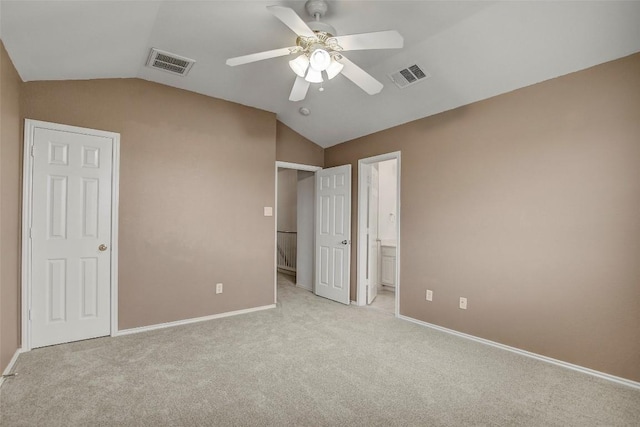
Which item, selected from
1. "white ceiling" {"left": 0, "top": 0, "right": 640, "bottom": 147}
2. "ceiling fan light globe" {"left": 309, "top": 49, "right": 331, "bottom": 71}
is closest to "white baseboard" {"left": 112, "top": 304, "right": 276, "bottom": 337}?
"white ceiling" {"left": 0, "top": 0, "right": 640, "bottom": 147}

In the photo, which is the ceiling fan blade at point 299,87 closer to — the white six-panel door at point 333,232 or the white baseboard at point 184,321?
the white six-panel door at point 333,232

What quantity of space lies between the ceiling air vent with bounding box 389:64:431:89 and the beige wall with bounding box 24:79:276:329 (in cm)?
182

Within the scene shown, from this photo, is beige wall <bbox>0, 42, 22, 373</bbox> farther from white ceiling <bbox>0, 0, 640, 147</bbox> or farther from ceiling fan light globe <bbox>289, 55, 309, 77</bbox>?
ceiling fan light globe <bbox>289, 55, 309, 77</bbox>

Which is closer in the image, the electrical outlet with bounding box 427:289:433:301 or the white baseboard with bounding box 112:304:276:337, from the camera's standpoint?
the white baseboard with bounding box 112:304:276:337

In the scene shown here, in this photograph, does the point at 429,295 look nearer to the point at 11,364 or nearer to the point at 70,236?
the point at 70,236

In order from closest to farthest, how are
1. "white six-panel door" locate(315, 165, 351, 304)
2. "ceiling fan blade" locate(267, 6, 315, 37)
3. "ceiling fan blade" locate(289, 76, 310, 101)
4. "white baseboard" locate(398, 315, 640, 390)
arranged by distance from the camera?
"ceiling fan blade" locate(267, 6, 315, 37), "white baseboard" locate(398, 315, 640, 390), "ceiling fan blade" locate(289, 76, 310, 101), "white six-panel door" locate(315, 165, 351, 304)

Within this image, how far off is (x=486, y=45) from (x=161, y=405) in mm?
3611

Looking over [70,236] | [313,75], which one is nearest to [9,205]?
[70,236]

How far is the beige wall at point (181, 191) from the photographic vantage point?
3342mm

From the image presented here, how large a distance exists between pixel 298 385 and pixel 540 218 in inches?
97.7

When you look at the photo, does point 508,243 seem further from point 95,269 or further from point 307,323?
point 95,269

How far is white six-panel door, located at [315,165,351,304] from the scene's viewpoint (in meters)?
4.62

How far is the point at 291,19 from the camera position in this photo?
1939mm

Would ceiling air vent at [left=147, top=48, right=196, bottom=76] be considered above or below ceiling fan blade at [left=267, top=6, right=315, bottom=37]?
above
